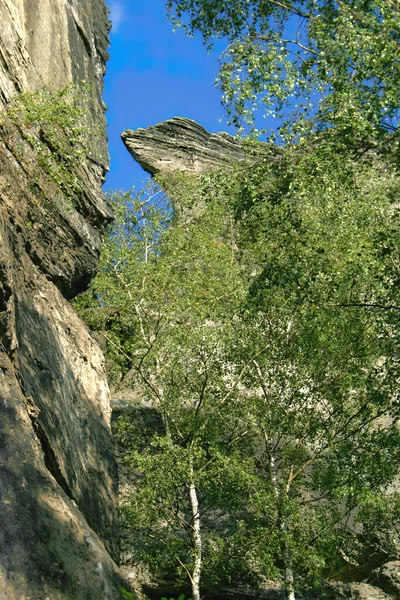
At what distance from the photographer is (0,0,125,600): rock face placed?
8188 millimetres

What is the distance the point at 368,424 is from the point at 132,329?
28.8 feet

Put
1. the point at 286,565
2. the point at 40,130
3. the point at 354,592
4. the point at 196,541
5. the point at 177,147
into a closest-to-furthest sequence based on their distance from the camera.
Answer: the point at 40,130 < the point at 286,565 < the point at 196,541 < the point at 354,592 < the point at 177,147

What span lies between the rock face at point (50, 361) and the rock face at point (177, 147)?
74.8 ft

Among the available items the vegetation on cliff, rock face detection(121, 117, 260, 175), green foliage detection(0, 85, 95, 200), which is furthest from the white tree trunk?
rock face detection(121, 117, 260, 175)

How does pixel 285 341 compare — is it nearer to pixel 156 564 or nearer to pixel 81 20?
pixel 156 564

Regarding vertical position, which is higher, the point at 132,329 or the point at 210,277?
the point at 210,277

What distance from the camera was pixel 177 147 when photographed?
4669cm

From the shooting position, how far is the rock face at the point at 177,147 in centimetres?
4544

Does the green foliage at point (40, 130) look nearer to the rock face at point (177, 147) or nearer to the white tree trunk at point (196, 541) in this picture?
the white tree trunk at point (196, 541)

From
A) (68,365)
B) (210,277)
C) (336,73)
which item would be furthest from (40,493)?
(210,277)

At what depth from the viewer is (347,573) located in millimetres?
Result: 22812

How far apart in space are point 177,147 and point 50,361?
Result: 1376 inches

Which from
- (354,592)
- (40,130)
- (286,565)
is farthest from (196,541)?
(40,130)

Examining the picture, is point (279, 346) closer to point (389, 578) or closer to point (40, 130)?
point (389, 578)
